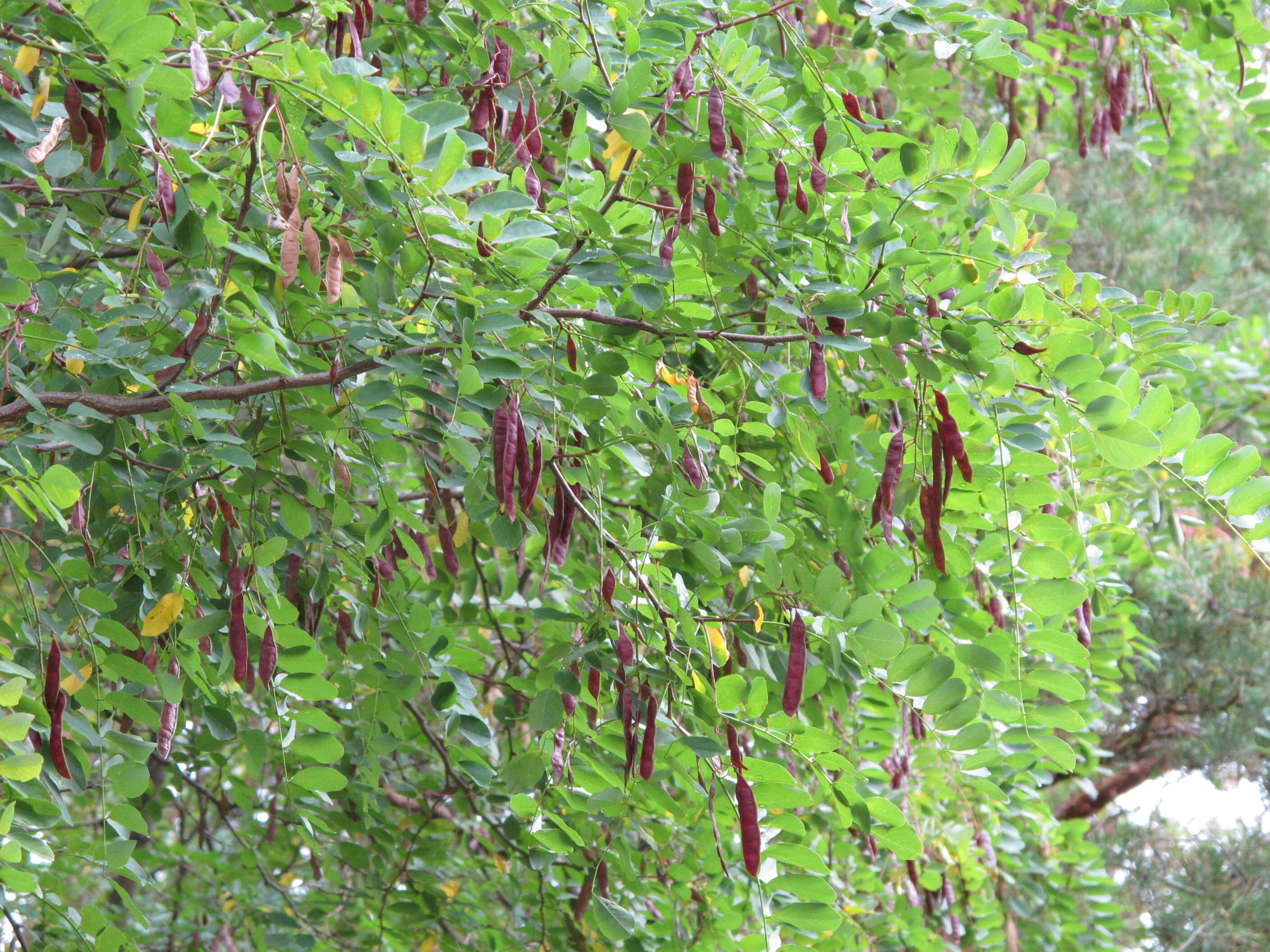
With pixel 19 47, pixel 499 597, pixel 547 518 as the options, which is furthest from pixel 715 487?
pixel 19 47

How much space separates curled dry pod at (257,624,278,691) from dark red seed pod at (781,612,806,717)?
24.6 inches

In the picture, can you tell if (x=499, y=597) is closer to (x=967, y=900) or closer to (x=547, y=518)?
(x=547, y=518)

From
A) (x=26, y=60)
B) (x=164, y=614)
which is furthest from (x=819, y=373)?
(x=26, y=60)

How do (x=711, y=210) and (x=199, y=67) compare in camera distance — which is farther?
(x=711, y=210)

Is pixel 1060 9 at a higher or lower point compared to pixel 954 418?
higher

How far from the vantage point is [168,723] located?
1.39 metres

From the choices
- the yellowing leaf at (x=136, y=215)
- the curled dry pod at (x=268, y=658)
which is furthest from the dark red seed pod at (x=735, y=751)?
the yellowing leaf at (x=136, y=215)

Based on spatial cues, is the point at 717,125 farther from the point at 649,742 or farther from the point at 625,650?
the point at 649,742

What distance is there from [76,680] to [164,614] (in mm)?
272

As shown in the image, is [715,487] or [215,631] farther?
[715,487]

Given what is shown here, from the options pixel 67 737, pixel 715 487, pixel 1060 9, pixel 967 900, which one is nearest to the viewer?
pixel 67 737

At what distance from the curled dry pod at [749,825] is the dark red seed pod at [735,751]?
0.01 metres

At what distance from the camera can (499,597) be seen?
2.02m

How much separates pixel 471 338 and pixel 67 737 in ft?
2.75
